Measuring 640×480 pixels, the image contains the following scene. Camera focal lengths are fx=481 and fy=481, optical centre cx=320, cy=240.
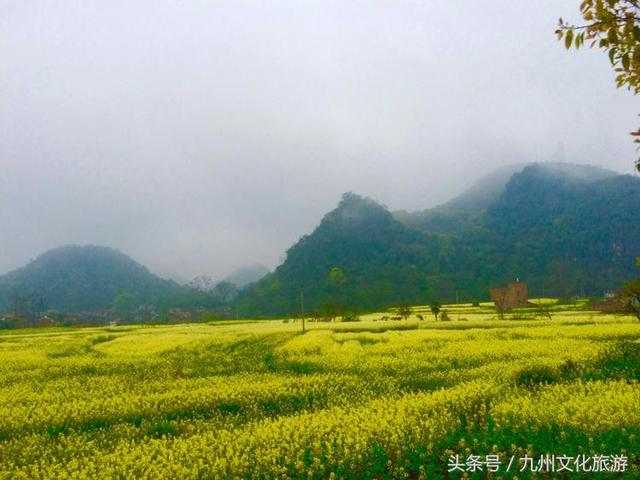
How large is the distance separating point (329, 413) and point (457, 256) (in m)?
125

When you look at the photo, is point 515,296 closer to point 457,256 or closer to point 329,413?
point 457,256

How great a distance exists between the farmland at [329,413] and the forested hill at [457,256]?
8455 centimetres

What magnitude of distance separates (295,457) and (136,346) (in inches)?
1023

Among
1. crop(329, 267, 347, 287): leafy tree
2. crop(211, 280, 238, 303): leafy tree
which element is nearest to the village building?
crop(329, 267, 347, 287): leafy tree

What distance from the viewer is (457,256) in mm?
130125

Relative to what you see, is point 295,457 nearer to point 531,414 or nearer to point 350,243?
point 531,414

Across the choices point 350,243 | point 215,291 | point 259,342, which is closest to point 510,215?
point 350,243

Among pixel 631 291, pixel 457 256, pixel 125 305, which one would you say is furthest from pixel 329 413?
pixel 125 305

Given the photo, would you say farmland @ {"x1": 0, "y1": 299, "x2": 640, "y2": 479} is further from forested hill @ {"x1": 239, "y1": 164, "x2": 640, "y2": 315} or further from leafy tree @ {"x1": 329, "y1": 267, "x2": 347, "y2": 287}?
leafy tree @ {"x1": 329, "y1": 267, "x2": 347, "y2": 287}

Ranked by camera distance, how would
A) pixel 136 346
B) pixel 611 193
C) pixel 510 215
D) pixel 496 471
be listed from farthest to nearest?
1. pixel 510 215
2. pixel 611 193
3. pixel 136 346
4. pixel 496 471

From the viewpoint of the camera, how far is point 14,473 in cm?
789

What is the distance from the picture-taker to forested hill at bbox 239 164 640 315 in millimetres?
110500

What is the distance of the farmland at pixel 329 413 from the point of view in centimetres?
752

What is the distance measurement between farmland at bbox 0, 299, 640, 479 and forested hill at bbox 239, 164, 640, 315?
84.6 meters
